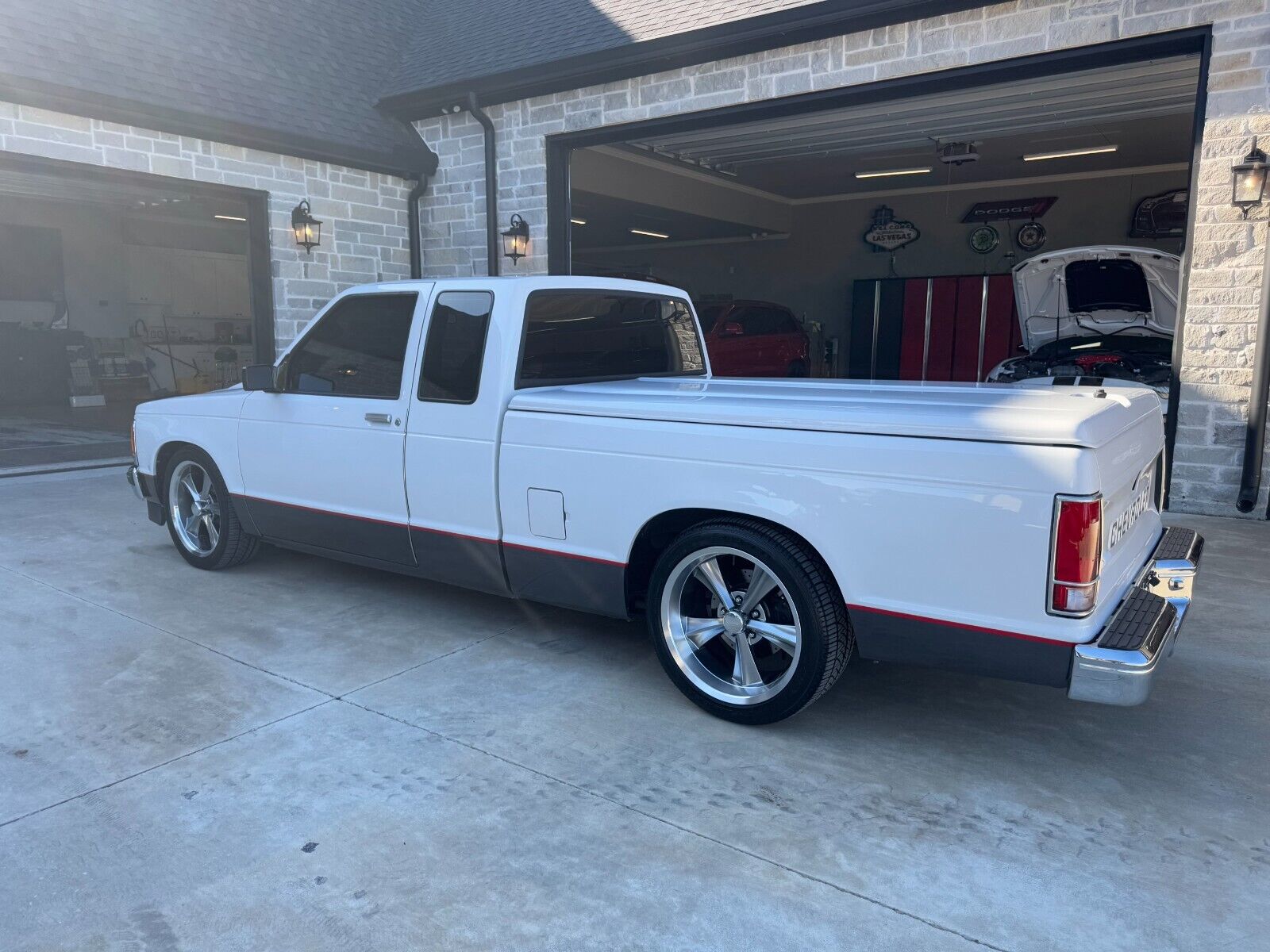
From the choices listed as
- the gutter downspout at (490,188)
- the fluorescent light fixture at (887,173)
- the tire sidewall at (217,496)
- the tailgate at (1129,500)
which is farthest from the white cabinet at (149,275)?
the tailgate at (1129,500)

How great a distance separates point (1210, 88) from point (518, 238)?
718 centimetres

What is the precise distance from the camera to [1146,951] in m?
2.25

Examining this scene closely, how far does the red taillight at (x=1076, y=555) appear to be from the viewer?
2682 mm

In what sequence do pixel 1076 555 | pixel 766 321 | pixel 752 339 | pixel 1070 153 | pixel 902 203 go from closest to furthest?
pixel 1076 555 < pixel 1070 153 < pixel 752 339 < pixel 766 321 < pixel 902 203

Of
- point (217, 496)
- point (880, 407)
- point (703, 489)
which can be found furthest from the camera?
point (217, 496)

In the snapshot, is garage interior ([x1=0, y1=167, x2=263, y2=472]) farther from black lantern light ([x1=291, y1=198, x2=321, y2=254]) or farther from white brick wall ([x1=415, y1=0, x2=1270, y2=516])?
white brick wall ([x1=415, y1=0, x2=1270, y2=516])

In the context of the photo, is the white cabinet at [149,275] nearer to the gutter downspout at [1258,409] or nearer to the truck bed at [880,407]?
the truck bed at [880,407]

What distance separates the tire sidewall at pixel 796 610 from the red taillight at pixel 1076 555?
0.82 metres

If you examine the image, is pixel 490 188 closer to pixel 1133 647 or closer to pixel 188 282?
pixel 1133 647

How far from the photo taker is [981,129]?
12.2 meters

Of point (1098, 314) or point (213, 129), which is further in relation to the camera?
point (1098, 314)

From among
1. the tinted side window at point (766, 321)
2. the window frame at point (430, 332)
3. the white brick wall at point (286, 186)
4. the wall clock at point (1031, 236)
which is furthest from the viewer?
the wall clock at point (1031, 236)

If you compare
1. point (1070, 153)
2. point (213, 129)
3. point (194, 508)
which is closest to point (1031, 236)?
point (1070, 153)

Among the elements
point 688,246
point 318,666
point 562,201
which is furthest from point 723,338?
point 318,666
